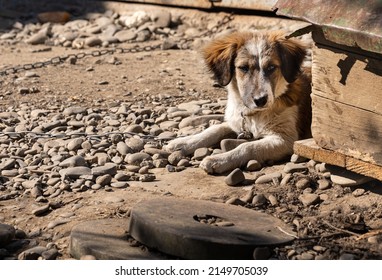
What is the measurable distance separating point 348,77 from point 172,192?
5.19 feet

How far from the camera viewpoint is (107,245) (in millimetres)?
5598

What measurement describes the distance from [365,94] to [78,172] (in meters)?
2.42

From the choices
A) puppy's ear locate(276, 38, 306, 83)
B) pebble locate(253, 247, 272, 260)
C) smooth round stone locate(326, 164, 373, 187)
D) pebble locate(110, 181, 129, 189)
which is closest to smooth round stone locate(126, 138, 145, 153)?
pebble locate(110, 181, 129, 189)

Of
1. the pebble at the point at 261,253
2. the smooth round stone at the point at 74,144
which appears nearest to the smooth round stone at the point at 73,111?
the smooth round stone at the point at 74,144

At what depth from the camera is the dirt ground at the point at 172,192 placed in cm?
576

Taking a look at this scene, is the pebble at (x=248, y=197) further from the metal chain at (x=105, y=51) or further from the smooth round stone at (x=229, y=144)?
the metal chain at (x=105, y=51)

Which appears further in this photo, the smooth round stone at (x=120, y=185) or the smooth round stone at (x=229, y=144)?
the smooth round stone at (x=229, y=144)

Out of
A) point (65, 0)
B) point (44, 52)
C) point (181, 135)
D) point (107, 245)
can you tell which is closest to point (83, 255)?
point (107, 245)

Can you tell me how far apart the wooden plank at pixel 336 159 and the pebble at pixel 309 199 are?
0.26m

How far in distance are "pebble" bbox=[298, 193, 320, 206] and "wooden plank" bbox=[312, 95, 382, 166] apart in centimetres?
36

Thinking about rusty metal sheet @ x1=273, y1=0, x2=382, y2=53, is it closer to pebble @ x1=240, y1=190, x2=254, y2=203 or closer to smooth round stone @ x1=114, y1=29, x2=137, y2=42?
pebble @ x1=240, y1=190, x2=254, y2=203

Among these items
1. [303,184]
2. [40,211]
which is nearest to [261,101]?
[303,184]

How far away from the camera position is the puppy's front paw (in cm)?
718
